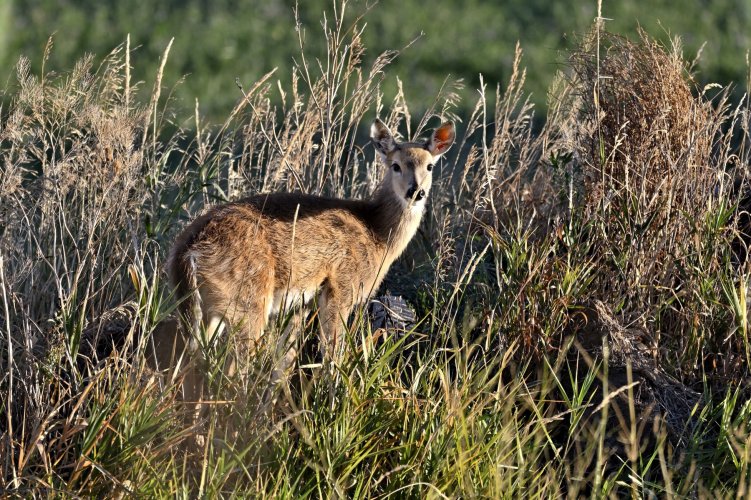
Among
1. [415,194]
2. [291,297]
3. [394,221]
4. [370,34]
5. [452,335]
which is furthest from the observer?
[370,34]

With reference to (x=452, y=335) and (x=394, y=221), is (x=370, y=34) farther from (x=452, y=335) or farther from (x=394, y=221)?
(x=452, y=335)

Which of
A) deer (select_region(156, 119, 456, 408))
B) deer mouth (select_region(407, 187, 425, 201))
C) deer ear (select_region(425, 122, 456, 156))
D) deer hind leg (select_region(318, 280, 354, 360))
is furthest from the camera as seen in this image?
deer ear (select_region(425, 122, 456, 156))

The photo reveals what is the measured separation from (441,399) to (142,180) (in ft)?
8.24

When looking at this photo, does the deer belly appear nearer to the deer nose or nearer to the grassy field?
the grassy field

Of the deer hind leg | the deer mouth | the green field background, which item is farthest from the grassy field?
the green field background

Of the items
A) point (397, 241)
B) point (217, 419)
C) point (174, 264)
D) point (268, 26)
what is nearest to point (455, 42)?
point (268, 26)

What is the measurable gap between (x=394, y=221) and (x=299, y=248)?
774mm

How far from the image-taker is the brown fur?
571 centimetres

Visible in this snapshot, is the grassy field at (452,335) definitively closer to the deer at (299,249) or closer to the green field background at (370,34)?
the deer at (299,249)

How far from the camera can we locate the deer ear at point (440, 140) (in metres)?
6.82

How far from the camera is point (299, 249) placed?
616 cm

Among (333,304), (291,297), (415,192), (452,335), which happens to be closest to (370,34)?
(415,192)

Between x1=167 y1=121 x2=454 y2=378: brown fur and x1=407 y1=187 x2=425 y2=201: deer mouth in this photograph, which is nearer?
x1=167 y1=121 x2=454 y2=378: brown fur


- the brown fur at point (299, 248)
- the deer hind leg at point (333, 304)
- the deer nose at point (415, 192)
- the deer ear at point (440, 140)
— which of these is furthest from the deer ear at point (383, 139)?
the deer hind leg at point (333, 304)
